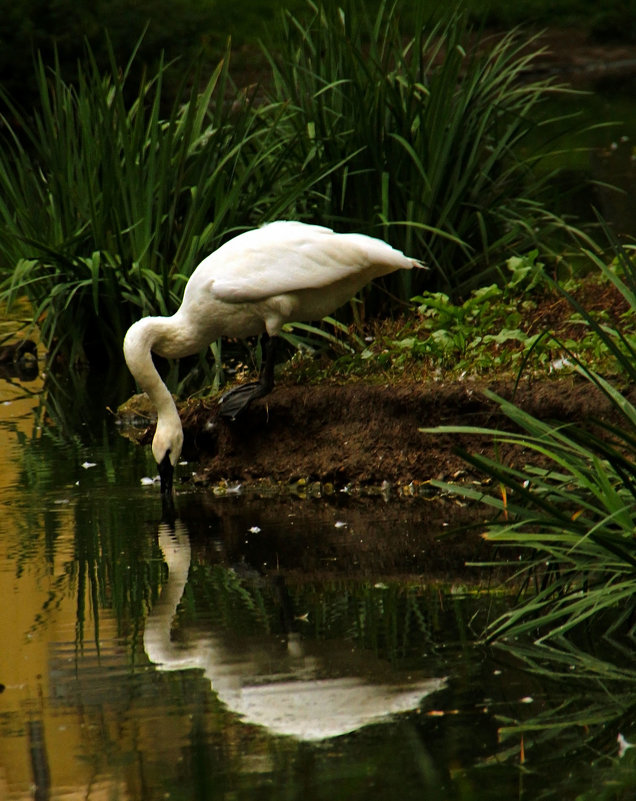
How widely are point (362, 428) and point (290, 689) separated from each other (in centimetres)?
292

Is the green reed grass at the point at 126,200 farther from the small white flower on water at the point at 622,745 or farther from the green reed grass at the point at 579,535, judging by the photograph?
the small white flower on water at the point at 622,745

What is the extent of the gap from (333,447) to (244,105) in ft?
11.4

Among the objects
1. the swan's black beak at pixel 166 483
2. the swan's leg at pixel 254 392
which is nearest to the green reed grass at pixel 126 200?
the swan's leg at pixel 254 392

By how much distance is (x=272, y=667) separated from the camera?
4492 millimetres

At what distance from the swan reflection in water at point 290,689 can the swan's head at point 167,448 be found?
188 cm

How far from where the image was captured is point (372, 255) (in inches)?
284

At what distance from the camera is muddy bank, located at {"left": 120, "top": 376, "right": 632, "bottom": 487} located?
22.1ft

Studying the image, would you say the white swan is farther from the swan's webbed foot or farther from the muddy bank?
the muddy bank

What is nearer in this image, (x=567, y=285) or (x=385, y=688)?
(x=385, y=688)

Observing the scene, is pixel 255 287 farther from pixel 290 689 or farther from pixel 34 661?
pixel 290 689

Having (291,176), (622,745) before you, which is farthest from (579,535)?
(291,176)

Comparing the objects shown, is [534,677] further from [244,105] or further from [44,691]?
[244,105]

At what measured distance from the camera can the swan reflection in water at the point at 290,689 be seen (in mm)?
4008

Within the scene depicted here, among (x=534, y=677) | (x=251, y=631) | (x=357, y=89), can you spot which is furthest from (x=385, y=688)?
(x=357, y=89)
